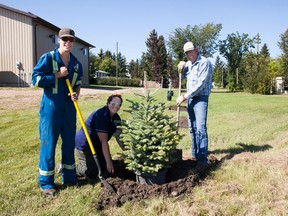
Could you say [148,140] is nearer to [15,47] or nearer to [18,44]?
[18,44]

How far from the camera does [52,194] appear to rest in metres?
3.38

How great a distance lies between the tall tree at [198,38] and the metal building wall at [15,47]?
29477 millimetres

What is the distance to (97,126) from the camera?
12.3 ft

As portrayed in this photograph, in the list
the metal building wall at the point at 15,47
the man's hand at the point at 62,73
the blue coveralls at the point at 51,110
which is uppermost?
the metal building wall at the point at 15,47

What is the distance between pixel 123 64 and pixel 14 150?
7710cm

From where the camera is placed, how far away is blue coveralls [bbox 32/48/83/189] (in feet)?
11.0

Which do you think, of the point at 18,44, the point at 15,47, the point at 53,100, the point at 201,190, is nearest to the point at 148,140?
the point at 201,190

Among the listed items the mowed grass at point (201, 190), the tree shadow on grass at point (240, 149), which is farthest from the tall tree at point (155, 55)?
the mowed grass at point (201, 190)

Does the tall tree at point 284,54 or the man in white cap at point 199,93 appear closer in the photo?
the man in white cap at point 199,93

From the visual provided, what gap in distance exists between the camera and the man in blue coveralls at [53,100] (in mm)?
3340

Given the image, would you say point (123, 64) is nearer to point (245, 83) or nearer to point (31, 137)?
point (245, 83)

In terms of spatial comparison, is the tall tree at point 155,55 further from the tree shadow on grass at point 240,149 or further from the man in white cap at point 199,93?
the man in white cap at point 199,93

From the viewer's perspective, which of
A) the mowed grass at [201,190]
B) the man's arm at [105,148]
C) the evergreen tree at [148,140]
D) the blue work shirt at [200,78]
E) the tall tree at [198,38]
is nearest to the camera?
the mowed grass at [201,190]

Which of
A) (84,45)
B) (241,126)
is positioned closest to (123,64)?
(84,45)
